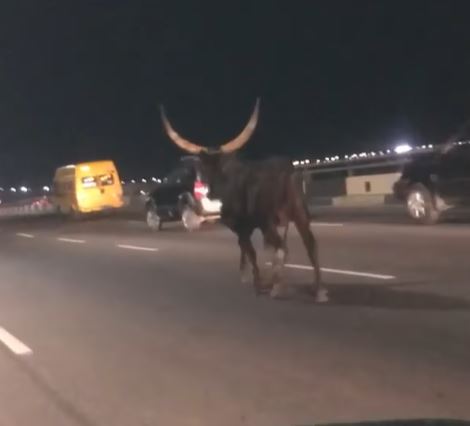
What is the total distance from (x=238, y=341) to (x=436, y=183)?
13.0 m

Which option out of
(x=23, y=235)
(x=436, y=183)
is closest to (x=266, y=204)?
(x=436, y=183)

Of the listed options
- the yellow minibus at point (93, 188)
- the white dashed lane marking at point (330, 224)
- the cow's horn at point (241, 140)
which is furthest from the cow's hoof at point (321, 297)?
the yellow minibus at point (93, 188)

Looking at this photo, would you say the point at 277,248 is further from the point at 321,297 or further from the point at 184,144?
the point at 184,144

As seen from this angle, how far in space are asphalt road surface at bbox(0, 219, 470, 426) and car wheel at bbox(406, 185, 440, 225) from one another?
2686 millimetres

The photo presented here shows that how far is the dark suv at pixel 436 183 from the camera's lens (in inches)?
931

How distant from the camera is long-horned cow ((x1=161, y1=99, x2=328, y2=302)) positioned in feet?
47.7

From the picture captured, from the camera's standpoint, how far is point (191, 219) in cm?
3006

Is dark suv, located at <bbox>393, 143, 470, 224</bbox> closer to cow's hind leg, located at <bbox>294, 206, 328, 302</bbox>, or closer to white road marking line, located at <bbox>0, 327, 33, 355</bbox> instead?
cow's hind leg, located at <bbox>294, 206, 328, 302</bbox>

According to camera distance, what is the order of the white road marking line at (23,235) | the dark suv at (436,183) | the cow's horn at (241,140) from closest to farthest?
the cow's horn at (241,140)
the dark suv at (436,183)
the white road marking line at (23,235)

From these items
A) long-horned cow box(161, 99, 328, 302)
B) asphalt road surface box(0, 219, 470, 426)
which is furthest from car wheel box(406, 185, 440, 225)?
long-horned cow box(161, 99, 328, 302)

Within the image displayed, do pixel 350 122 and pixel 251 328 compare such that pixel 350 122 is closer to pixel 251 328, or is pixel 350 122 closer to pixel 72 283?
pixel 72 283

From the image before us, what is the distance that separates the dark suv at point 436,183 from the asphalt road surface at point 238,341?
7.93 ft

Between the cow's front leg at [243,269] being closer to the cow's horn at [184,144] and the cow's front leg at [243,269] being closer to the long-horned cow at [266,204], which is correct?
the long-horned cow at [266,204]

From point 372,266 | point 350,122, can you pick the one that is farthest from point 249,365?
point 350,122
